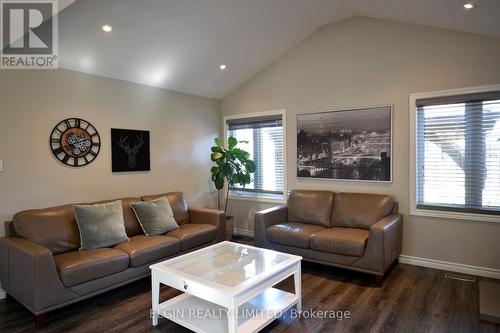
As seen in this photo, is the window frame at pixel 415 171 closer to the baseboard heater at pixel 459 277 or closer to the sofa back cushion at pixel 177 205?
the baseboard heater at pixel 459 277

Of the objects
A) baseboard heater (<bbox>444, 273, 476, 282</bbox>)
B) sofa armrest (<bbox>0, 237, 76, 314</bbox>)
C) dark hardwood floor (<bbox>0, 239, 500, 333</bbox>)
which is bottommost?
dark hardwood floor (<bbox>0, 239, 500, 333</bbox>)

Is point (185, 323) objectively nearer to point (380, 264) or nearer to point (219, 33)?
point (380, 264)

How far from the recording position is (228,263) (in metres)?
2.82

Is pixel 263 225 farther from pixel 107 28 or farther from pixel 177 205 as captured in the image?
pixel 107 28

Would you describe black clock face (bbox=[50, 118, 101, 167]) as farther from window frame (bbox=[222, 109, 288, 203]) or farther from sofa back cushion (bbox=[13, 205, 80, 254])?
window frame (bbox=[222, 109, 288, 203])

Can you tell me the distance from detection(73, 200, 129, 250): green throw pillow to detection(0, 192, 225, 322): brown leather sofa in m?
0.09

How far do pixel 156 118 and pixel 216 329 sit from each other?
10.2ft

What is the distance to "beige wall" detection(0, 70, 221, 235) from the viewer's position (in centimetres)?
313

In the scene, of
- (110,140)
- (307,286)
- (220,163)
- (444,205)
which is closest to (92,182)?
(110,140)

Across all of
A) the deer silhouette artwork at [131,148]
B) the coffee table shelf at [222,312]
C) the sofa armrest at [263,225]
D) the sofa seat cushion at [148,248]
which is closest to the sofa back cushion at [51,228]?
the sofa seat cushion at [148,248]

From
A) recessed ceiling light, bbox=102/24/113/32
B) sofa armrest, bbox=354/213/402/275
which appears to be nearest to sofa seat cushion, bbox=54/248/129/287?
recessed ceiling light, bbox=102/24/113/32

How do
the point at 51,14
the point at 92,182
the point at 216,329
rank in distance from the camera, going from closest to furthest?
the point at 216,329
the point at 51,14
the point at 92,182

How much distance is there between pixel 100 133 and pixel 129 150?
435 mm

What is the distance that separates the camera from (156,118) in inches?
178
